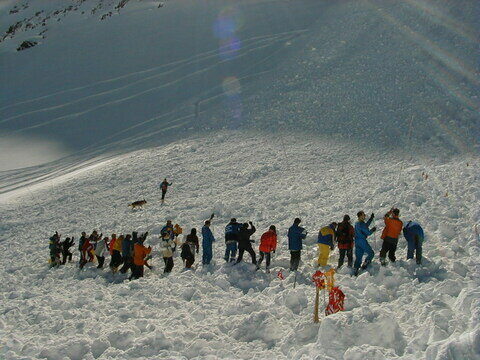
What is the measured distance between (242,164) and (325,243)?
9.84 metres

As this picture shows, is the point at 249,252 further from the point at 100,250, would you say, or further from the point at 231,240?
the point at 100,250

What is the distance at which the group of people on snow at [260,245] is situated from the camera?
10.6m

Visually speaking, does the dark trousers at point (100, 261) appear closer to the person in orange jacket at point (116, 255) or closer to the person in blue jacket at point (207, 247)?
the person in orange jacket at point (116, 255)

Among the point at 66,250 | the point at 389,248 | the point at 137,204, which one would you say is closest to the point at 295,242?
the point at 389,248

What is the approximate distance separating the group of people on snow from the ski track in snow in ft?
1.11

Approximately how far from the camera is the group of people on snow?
34.7 feet

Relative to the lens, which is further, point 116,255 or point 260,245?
point 116,255

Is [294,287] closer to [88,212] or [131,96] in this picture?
[88,212]

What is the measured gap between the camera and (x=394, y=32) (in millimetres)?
30281

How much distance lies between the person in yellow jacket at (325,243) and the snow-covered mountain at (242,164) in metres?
0.36

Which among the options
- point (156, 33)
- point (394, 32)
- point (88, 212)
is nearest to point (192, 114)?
point (88, 212)

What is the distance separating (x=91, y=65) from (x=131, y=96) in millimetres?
8472

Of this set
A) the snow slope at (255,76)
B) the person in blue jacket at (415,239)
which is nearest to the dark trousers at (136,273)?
the person in blue jacket at (415,239)

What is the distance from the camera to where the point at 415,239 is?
10.4 m
